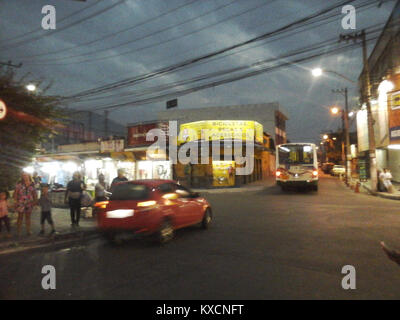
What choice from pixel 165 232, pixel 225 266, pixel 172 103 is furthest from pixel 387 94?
pixel 225 266

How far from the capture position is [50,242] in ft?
26.5

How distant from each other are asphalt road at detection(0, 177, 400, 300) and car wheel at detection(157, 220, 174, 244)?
20 centimetres

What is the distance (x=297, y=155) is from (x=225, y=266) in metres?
16.9

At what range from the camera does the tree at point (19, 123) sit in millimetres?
Result: 10051

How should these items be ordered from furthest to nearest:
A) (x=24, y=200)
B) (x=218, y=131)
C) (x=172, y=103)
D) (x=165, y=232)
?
(x=218, y=131) → (x=172, y=103) → (x=24, y=200) → (x=165, y=232)

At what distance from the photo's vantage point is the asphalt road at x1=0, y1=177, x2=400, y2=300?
448cm

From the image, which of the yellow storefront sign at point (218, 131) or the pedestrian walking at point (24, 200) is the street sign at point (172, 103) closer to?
the yellow storefront sign at point (218, 131)

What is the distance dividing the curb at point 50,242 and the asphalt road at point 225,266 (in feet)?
1.21

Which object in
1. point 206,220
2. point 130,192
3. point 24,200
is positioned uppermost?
point 130,192

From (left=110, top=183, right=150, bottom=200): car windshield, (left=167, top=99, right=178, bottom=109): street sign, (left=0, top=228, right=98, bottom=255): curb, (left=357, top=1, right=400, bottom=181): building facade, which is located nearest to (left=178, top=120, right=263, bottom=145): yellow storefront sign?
(left=167, top=99, right=178, bottom=109): street sign

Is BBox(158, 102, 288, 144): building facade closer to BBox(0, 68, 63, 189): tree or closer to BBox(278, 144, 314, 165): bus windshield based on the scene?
BBox(278, 144, 314, 165): bus windshield

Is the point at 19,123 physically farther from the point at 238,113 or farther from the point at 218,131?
the point at 238,113
